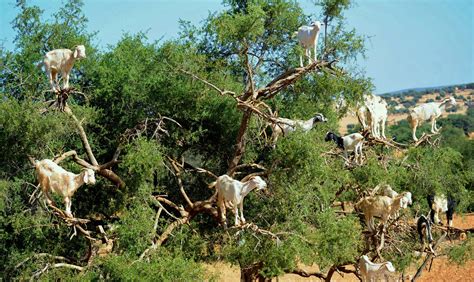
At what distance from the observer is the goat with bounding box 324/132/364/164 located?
1552cm

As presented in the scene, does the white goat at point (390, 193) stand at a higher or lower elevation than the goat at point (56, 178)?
lower

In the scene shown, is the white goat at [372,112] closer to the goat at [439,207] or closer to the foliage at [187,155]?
the foliage at [187,155]

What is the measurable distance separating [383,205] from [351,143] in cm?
148

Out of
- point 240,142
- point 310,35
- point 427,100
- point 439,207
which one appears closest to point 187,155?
point 240,142

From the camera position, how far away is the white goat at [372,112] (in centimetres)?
1566

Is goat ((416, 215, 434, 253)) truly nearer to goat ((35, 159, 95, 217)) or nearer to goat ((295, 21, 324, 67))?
goat ((295, 21, 324, 67))

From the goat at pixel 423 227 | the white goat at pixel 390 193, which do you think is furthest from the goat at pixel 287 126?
the goat at pixel 423 227

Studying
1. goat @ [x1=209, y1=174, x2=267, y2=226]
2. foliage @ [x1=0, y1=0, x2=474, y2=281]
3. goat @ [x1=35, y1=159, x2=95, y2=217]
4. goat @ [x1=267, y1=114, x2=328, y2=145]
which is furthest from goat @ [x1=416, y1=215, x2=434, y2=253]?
goat @ [x1=35, y1=159, x2=95, y2=217]

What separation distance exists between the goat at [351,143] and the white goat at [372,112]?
460 millimetres

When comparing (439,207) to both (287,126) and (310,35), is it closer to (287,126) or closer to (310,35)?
(287,126)

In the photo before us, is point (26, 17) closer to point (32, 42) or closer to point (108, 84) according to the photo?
point (32, 42)

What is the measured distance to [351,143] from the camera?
1554 centimetres

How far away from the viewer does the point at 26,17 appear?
1692 centimetres

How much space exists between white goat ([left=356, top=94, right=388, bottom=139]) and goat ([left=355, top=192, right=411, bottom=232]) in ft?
5.40
